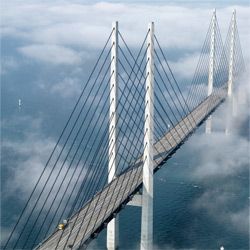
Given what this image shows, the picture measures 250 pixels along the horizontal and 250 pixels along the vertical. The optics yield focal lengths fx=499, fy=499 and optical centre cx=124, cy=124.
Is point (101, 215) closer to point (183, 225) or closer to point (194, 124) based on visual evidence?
point (183, 225)

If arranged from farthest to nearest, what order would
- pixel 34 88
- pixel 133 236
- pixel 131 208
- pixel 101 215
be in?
pixel 34 88 < pixel 131 208 < pixel 133 236 < pixel 101 215

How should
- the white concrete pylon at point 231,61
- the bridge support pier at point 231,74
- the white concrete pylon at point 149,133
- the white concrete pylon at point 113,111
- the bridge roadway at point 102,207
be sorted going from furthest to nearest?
the bridge support pier at point 231,74, the white concrete pylon at point 231,61, the white concrete pylon at point 113,111, the white concrete pylon at point 149,133, the bridge roadway at point 102,207

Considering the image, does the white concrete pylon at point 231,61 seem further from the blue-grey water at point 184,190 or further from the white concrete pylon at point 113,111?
the white concrete pylon at point 113,111

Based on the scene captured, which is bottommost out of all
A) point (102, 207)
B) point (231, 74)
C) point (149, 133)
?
point (102, 207)

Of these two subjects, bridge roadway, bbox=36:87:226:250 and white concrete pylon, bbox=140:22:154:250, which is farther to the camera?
white concrete pylon, bbox=140:22:154:250

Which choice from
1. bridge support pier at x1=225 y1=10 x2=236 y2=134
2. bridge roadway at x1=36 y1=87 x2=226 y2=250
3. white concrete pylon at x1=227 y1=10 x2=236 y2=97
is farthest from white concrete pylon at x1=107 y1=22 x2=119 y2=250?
bridge support pier at x1=225 y1=10 x2=236 y2=134

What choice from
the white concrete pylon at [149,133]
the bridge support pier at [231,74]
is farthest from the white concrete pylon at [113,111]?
the bridge support pier at [231,74]

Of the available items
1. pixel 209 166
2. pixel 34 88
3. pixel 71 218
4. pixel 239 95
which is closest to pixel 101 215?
pixel 71 218

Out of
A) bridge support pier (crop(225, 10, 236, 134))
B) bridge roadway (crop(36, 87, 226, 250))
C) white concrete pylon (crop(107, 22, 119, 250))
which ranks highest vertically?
bridge support pier (crop(225, 10, 236, 134))

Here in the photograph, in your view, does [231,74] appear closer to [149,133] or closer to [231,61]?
[231,61]

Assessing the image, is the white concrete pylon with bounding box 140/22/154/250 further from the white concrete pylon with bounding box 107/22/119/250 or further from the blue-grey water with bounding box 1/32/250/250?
the blue-grey water with bounding box 1/32/250/250

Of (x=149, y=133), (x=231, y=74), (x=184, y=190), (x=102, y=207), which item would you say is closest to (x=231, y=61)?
(x=231, y=74)
